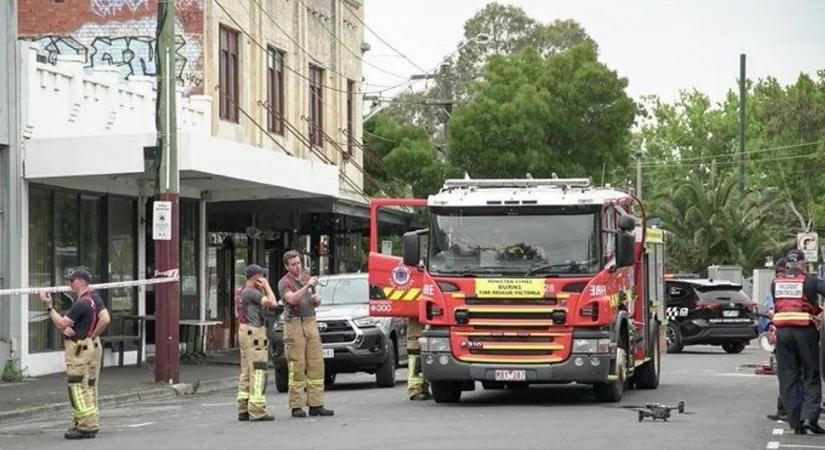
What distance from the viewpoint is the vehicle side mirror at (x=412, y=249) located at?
2047cm

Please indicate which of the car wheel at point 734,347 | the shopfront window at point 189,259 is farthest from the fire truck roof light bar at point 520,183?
the car wheel at point 734,347

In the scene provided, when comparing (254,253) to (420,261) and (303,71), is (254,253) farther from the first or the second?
(420,261)

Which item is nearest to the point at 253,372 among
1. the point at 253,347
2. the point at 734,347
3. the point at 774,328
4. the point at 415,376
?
the point at 253,347

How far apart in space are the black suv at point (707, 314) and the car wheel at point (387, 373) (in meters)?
12.8

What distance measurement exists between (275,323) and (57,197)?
19.0ft

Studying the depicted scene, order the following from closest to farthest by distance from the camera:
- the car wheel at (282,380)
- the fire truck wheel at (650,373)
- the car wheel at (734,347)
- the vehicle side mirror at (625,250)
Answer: the vehicle side mirror at (625,250)
the fire truck wheel at (650,373)
the car wheel at (282,380)
the car wheel at (734,347)

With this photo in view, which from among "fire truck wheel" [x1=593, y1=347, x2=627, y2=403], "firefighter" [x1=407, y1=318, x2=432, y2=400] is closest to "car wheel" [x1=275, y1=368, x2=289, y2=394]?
"firefighter" [x1=407, y1=318, x2=432, y2=400]

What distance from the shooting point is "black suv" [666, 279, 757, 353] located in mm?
37031

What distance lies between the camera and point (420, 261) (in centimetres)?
2064

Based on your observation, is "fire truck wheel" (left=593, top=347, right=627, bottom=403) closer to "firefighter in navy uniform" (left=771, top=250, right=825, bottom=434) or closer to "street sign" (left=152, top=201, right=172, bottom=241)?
"firefighter in navy uniform" (left=771, top=250, right=825, bottom=434)

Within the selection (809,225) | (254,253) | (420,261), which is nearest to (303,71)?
(254,253)

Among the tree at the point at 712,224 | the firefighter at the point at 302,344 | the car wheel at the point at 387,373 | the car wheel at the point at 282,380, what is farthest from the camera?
the tree at the point at 712,224

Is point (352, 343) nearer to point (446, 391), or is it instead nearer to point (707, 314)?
point (446, 391)

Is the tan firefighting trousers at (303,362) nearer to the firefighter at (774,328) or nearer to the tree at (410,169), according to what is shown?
the firefighter at (774,328)
